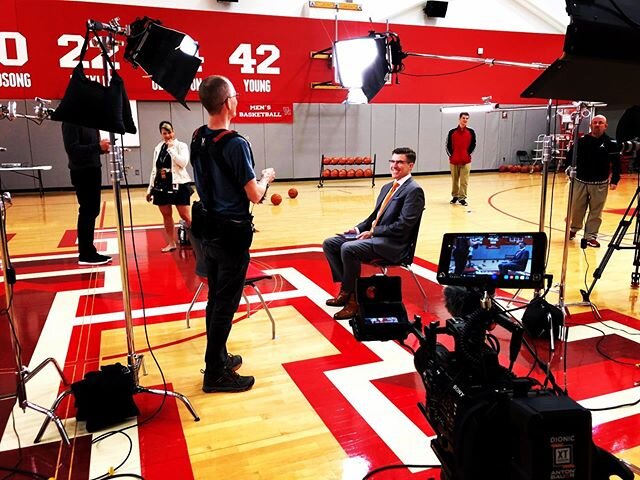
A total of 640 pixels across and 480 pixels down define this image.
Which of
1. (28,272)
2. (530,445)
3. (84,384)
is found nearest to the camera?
(530,445)

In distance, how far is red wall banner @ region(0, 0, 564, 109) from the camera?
10.4 meters

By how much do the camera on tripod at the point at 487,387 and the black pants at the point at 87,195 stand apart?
4.68 m

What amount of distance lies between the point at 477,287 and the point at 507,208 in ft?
27.9

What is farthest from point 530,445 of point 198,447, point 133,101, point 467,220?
point 133,101

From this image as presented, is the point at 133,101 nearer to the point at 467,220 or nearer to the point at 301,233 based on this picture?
the point at 301,233

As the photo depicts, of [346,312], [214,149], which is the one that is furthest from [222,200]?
[346,312]

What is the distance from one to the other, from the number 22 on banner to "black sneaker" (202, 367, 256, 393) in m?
9.28

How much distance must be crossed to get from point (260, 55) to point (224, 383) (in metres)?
9.80

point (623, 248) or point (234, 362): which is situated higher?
point (623, 248)

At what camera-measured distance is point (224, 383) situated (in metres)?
2.95

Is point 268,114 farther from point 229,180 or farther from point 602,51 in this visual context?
point 602,51

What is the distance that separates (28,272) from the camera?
542 cm

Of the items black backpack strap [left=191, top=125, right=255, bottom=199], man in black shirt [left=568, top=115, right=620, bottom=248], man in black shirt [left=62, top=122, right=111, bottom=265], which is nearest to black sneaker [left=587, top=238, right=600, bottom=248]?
man in black shirt [left=568, top=115, right=620, bottom=248]

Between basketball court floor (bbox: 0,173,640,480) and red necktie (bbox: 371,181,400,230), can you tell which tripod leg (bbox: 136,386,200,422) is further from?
red necktie (bbox: 371,181,400,230)
